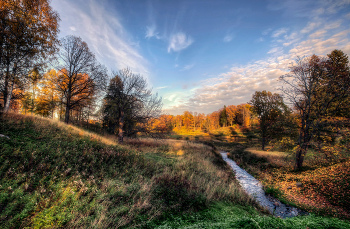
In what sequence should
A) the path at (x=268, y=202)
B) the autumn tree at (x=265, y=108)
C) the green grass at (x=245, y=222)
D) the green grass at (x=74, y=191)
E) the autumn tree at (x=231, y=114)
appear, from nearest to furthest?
1. the green grass at (x=245, y=222)
2. the green grass at (x=74, y=191)
3. the path at (x=268, y=202)
4. the autumn tree at (x=265, y=108)
5. the autumn tree at (x=231, y=114)

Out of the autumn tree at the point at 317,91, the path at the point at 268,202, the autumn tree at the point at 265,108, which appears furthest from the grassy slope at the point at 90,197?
the autumn tree at the point at 265,108

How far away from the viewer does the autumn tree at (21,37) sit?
9.27 metres

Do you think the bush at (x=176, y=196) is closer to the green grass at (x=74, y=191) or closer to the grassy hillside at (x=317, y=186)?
the green grass at (x=74, y=191)

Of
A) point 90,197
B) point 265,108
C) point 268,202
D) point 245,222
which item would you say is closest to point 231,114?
point 265,108

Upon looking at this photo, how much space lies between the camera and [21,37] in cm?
1000

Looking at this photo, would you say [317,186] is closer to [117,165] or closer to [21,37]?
[117,165]

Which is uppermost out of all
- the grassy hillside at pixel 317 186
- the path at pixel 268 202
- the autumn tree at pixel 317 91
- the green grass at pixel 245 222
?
the autumn tree at pixel 317 91

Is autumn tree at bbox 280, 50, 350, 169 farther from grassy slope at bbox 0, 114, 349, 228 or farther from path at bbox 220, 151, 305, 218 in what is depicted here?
grassy slope at bbox 0, 114, 349, 228

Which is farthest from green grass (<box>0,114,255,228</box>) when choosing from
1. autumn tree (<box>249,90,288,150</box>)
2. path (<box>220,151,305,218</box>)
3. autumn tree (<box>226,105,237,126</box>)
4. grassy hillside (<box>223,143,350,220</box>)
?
autumn tree (<box>226,105,237,126</box>)

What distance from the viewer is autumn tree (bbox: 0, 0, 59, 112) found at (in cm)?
927

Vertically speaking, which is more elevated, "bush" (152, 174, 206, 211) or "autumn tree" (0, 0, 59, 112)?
"autumn tree" (0, 0, 59, 112)

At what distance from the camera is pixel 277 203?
812cm

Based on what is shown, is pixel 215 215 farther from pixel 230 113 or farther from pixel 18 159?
pixel 230 113

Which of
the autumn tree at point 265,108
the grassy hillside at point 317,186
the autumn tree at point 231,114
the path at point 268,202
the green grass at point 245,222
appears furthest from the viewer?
the autumn tree at point 231,114
